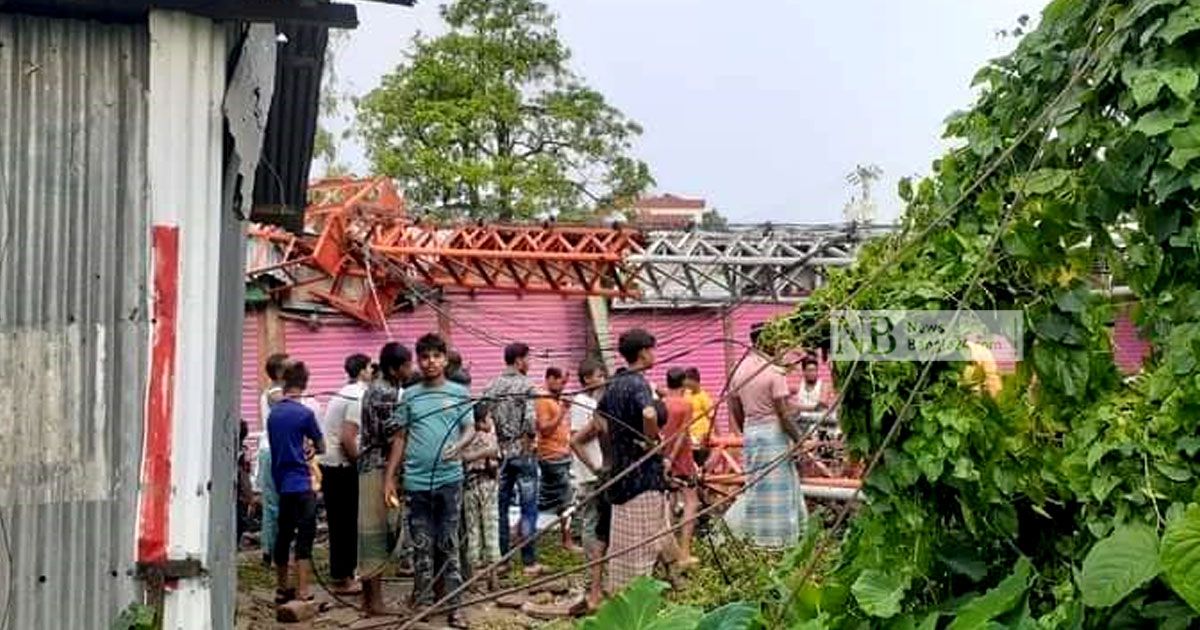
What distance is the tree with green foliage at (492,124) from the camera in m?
22.3

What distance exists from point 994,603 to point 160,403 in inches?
84.8

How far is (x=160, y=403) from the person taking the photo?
9.70 ft

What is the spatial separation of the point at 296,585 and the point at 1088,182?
20.1 ft

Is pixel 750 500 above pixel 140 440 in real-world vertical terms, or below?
below

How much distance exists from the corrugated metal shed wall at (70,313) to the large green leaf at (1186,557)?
2473 mm

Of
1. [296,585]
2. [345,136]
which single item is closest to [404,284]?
[296,585]

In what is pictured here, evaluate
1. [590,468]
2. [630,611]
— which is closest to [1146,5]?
[630,611]

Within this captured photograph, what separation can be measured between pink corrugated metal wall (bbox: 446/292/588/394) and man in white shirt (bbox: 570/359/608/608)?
7.86 m

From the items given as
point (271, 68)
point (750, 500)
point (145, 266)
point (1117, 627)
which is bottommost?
point (750, 500)

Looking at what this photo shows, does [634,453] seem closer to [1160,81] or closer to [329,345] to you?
[1160,81]

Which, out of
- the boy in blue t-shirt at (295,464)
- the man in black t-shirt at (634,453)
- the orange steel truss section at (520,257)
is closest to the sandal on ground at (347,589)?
the boy in blue t-shirt at (295,464)

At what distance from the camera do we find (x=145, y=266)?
118 inches

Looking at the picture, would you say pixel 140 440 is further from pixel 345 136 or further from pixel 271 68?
pixel 345 136

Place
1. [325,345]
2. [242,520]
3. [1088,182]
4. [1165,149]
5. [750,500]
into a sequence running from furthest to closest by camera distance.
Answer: [325,345] < [242,520] < [750,500] < [1088,182] < [1165,149]
